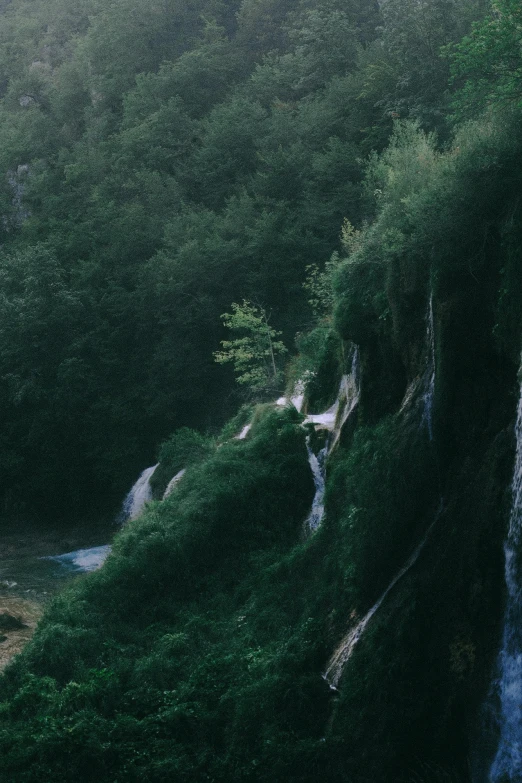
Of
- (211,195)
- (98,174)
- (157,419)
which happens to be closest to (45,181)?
(98,174)

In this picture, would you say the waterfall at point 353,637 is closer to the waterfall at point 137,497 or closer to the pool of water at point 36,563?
the pool of water at point 36,563

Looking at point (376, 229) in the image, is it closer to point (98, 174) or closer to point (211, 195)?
point (211, 195)

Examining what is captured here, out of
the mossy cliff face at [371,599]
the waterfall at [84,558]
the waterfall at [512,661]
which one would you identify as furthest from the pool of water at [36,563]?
the waterfall at [512,661]

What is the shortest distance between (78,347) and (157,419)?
3.43m

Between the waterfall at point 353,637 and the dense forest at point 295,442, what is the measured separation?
8 centimetres

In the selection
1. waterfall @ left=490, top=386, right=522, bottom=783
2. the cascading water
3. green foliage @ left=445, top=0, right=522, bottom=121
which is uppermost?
green foliage @ left=445, top=0, right=522, bottom=121

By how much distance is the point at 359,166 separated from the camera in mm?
26594

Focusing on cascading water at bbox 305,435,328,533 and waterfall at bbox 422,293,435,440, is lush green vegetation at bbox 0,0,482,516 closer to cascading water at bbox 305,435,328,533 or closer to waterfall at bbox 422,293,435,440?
cascading water at bbox 305,435,328,533

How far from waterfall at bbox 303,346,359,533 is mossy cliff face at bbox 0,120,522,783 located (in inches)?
26.1

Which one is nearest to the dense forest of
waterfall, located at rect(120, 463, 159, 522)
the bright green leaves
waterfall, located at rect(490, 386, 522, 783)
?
waterfall, located at rect(490, 386, 522, 783)

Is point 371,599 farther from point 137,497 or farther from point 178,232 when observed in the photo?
point 178,232

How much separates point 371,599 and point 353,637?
1.75ft

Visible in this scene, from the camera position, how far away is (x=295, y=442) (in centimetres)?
1595

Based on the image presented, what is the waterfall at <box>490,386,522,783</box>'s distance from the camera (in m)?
7.85
